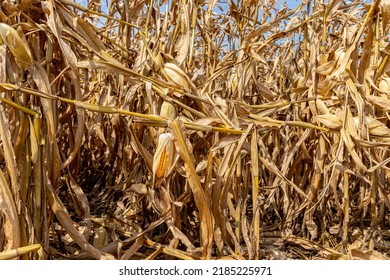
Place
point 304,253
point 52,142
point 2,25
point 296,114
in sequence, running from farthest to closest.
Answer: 1. point 296,114
2. point 304,253
3. point 52,142
4. point 2,25

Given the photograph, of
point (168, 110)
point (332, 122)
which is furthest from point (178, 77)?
point (332, 122)

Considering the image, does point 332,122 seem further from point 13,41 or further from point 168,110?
point 13,41

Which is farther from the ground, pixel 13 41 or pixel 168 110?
pixel 13 41

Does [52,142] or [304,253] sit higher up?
[52,142]

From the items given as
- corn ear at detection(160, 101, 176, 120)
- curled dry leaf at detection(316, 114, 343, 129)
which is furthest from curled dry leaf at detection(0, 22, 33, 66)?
curled dry leaf at detection(316, 114, 343, 129)

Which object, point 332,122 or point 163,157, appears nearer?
point 163,157

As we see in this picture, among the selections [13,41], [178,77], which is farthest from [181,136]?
[13,41]

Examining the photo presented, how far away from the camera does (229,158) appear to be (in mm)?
840

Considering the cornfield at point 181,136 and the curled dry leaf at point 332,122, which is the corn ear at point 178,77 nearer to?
the cornfield at point 181,136

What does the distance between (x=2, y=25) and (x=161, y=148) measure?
329 millimetres

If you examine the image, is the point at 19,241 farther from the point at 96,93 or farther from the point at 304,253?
the point at 96,93

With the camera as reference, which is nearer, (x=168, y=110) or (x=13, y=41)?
(x=13, y=41)

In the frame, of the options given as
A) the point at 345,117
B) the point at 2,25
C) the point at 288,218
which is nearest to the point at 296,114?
the point at 288,218

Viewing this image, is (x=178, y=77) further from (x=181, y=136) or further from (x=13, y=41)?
(x=13, y=41)
